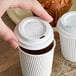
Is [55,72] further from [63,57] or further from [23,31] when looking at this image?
[23,31]

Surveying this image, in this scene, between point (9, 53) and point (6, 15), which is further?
point (6, 15)

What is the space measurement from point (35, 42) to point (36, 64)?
6 centimetres

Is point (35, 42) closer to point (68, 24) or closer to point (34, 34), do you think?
point (34, 34)

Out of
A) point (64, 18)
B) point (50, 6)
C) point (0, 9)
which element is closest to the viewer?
point (0, 9)

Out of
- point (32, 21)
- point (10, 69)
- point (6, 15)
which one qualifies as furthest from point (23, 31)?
point (6, 15)

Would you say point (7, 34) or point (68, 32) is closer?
point (7, 34)

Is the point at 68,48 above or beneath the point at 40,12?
beneath

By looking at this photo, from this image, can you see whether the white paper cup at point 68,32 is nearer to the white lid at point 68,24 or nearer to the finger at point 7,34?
the white lid at point 68,24

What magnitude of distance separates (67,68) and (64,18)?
13cm

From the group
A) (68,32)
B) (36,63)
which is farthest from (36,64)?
(68,32)

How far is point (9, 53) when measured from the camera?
27.4 inches

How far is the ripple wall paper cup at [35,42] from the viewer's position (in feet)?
1.78

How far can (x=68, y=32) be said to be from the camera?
0.62 m

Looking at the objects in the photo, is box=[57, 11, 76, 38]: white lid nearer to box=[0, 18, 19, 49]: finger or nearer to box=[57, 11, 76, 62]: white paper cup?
box=[57, 11, 76, 62]: white paper cup
